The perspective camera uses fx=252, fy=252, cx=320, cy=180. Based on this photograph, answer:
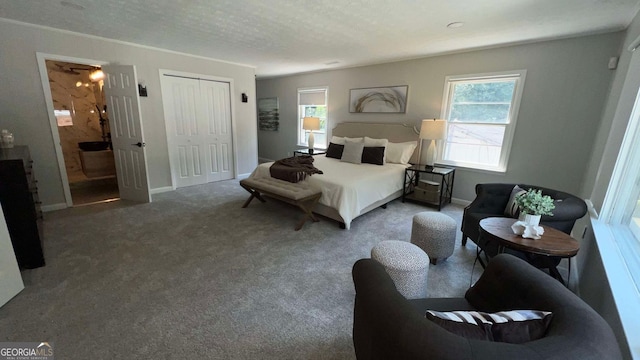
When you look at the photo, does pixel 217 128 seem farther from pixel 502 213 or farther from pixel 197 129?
pixel 502 213

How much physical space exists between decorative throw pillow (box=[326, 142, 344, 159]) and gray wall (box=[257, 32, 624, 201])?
140 cm

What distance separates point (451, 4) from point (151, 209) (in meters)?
4.46

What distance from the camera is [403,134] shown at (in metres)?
4.64

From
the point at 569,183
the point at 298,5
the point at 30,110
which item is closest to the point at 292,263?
the point at 298,5

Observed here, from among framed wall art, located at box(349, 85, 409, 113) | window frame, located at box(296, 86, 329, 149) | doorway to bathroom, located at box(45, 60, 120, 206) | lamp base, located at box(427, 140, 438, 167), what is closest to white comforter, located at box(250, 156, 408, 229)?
lamp base, located at box(427, 140, 438, 167)

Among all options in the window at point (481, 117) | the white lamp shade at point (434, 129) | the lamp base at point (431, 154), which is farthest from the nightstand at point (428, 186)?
the white lamp shade at point (434, 129)

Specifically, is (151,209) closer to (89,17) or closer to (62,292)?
(62,292)

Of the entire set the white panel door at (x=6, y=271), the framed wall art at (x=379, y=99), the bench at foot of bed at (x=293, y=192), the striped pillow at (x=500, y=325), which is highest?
the framed wall art at (x=379, y=99)

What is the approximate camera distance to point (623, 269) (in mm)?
1445

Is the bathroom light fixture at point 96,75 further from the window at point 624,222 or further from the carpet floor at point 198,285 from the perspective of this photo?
the window at point 624,222

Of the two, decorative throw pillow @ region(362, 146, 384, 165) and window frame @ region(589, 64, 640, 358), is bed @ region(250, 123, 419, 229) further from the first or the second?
window frame @ region(589, 64, 640, 358)

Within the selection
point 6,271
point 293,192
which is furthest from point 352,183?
point 6,271

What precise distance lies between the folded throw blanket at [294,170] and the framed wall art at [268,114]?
3446 millimetres

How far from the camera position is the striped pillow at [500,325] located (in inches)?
32.5
